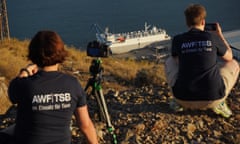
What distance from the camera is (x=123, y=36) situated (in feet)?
149

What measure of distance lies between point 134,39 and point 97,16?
437 inches

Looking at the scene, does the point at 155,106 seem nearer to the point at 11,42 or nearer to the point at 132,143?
the point at 132,143

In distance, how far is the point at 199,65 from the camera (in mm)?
3551

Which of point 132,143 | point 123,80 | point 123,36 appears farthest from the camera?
point 123,36

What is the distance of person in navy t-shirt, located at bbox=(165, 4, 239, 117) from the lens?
3537mm

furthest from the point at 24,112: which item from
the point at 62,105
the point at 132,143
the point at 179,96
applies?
the point at 179,96

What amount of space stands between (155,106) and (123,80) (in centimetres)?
322

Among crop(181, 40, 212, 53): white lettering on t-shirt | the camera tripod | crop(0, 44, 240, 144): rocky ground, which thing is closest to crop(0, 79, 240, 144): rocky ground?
crop(0, 44, 240, 144): rocky ground

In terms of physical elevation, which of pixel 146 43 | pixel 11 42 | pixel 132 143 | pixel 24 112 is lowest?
pixel 146 43

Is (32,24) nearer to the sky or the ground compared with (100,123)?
nearer to the ground

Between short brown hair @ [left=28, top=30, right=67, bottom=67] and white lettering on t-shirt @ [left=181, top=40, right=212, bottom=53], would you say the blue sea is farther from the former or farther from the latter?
short brown hair @ [left=28, top=30, right=67, bottom=67]

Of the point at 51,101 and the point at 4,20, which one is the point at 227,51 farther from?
the point at 4,20

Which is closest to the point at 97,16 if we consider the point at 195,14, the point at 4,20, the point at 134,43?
the point at 134,43

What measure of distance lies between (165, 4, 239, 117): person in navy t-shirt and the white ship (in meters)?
39.9
